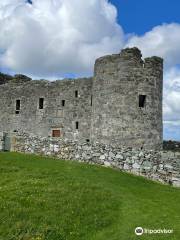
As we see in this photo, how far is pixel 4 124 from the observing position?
42.7 meters

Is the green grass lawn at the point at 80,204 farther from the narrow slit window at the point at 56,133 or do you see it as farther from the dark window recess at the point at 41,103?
the dark window recess at the point at 41,103

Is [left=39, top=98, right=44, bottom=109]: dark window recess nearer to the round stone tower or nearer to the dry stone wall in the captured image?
the round stone tower

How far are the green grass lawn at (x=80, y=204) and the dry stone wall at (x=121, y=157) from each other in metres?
1.06

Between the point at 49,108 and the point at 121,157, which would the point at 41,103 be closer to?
the point at 49,108

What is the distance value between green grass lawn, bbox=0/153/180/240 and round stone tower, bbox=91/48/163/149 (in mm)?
7627

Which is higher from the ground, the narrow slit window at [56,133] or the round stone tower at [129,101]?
the round stone tower at [129,101]

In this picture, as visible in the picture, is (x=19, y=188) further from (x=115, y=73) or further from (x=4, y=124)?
(x=4, y=124)

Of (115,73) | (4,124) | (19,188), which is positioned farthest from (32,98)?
(19,188)

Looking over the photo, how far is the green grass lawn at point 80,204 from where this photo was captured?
13.4m

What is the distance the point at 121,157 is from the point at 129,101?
6.94 metres

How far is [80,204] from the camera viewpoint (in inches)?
617

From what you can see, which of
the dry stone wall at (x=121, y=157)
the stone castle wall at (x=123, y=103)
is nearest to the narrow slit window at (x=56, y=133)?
the stone castle wall at (x=123, y=103)

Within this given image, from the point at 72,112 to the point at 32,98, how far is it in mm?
5902

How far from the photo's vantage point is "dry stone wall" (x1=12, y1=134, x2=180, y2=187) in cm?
2180
